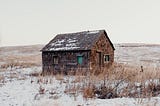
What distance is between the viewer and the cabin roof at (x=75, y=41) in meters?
23.2

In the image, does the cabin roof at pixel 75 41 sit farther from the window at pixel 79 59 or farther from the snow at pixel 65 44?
the window at pixel 79 59

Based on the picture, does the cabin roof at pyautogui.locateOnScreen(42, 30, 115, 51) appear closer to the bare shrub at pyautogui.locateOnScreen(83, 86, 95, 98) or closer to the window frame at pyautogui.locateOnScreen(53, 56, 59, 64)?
the window frame at pyautogui.locateOnScreen(53, 56, 59, 64)

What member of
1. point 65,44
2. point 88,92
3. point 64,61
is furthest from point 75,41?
point 88,92

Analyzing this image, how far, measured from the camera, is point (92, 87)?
34.4 ft

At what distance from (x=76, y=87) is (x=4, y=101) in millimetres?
3141

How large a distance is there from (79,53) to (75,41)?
2.04 meters

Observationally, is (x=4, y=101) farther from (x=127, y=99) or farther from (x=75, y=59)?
(x=75, y=59)

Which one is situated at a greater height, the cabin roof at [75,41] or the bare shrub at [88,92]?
the cabin roof at [75,41]

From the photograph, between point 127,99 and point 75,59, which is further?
point 75,59

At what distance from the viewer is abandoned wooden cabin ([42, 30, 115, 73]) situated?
2269 cm

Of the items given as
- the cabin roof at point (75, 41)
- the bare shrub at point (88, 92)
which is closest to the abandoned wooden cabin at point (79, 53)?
the cabin roof at point (75, 41)

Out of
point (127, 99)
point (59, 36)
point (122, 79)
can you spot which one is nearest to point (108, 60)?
point (59, 36)

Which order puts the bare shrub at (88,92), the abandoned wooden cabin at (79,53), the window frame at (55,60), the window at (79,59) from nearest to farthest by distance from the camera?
1. the bare shrub at (88,92)
2. the abandoned wooden cabin at (79,53)
3. the window at (79,59)
4. the window frame at (55,60)

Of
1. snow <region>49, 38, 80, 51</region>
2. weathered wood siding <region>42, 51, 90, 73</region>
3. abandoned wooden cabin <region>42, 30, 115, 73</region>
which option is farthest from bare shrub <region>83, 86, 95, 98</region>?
snow <region>49, 38, 80, 51</region>
